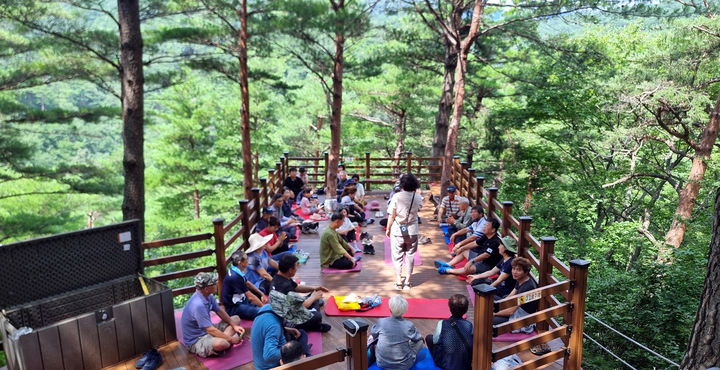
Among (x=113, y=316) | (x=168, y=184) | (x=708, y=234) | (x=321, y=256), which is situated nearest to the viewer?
(x=113, y=316)

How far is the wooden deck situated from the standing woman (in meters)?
0.43

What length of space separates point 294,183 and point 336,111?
2.20 m

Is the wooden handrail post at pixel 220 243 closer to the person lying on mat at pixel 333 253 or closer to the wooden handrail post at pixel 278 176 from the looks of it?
the person lying on mat at pixel 333 253

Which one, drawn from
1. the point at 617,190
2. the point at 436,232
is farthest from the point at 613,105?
the point at 436,232

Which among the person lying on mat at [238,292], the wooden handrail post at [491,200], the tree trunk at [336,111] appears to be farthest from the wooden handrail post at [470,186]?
the person lying on mat at [238,292]

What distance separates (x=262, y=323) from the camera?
405cm

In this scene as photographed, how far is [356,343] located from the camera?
3.33 meters

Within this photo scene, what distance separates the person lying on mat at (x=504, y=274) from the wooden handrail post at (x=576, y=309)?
1.21 m

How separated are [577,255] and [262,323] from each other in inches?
457

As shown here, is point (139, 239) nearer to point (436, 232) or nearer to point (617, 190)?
point (436, 232)

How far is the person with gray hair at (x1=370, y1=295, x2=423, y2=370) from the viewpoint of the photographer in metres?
4.17

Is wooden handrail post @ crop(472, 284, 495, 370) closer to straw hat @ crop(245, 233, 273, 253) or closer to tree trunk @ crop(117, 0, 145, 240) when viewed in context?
straw hat @ crop(245, 233, 273, 253)

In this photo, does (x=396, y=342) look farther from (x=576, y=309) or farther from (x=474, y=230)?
(x=474, y=230)

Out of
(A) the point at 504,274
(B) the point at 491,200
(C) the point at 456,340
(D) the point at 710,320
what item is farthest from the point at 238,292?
(B) the point at 491,200
